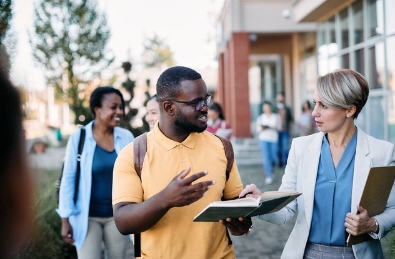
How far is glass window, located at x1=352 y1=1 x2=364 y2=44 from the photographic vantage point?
34.7 ft

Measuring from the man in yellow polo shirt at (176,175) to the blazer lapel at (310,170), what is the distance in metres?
0.48

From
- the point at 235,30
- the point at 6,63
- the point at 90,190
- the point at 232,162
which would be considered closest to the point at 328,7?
the point at 235,30

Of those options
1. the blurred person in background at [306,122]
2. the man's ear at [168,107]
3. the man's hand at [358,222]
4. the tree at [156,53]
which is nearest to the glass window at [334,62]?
the blurred person in background at [306,122]

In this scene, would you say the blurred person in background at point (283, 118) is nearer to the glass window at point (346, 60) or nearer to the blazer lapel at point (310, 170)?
the glass window at point (346, 60)

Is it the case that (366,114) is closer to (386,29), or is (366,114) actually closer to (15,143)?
(386,29)

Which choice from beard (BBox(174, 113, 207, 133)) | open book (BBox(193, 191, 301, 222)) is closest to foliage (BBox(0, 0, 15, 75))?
beard (BBox(174, 113, 207, 133))

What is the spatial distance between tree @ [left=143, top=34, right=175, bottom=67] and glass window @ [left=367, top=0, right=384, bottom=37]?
68.0 meters

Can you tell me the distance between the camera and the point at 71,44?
786 inches

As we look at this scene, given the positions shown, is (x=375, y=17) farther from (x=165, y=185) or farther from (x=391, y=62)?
(x=165, y=185)

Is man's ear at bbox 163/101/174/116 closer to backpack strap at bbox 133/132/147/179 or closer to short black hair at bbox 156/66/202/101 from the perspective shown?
short black hair at bbox 156/66/202/101

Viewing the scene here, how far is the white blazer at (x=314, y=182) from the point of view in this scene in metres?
2.96

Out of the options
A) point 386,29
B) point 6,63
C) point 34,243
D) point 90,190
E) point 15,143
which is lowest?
point 34,243

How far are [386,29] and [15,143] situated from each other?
858cm

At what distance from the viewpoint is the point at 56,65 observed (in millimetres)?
20078
